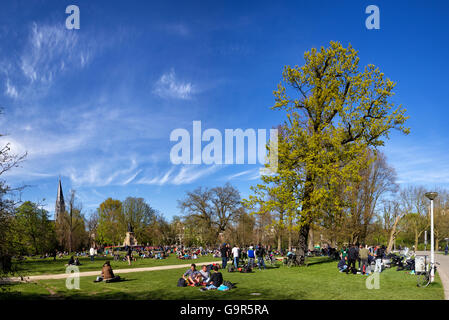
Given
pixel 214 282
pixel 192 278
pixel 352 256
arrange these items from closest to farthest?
pixel 214 282 < pixel 192 278 < pixel 352 256

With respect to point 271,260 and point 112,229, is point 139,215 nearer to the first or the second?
point 112,229

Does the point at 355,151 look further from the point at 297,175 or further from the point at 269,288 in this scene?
the point at 269,288

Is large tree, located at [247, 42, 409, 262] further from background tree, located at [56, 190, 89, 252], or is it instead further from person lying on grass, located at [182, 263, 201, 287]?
background tree, located at [56, 190, 89, 252]

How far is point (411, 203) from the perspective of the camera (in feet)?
203

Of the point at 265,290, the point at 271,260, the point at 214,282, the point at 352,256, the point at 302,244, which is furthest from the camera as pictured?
the point at 271,260

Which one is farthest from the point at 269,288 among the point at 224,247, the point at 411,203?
the point at 411,203

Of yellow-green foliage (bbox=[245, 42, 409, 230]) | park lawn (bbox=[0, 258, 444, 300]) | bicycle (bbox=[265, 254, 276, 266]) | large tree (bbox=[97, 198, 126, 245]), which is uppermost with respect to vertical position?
yellow-green foliage (bbox=[245, 42, 409, 230])

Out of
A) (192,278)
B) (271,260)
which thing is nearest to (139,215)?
(271,260)

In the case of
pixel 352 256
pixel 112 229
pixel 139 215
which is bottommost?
pixel 112 229

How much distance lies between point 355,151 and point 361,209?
713 inches

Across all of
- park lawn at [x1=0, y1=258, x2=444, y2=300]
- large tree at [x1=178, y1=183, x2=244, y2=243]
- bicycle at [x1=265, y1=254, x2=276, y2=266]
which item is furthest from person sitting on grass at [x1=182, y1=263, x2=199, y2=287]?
large tree at [x1=178, y1=183, x2=244, y2=243]

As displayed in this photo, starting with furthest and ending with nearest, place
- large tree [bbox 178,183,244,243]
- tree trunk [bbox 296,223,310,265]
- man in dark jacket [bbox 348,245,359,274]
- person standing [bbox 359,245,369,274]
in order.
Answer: large tree [bbox 178,183,244,243], tree trunk [bbox 296,223,310,265], man in dark jacket [bbox 348,245,359,274], person standing [bbox 359,245,369,274]

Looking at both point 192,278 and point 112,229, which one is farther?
point 112,229

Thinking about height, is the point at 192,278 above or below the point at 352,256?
below
